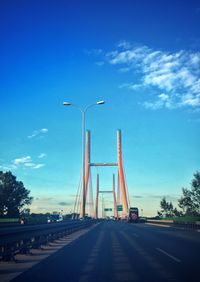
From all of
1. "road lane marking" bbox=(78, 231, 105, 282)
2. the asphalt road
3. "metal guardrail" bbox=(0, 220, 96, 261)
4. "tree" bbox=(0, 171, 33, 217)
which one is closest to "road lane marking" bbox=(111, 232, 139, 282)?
the asphalt road

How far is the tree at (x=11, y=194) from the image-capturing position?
3984 inches

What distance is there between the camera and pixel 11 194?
10656 centimetres

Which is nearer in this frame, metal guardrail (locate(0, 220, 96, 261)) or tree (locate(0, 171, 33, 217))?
metal guardrail (locate(0, 220, 96, 261))

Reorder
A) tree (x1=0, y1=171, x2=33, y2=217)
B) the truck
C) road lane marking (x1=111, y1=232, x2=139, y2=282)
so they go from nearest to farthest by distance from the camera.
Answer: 1. road lane marking (x1=111, y1=232, x2=139, y2=282)
2. the truck
3. tree (x1=0, y1=171, x2=33, y2=217)

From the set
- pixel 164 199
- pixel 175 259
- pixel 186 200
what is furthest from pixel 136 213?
pixel 164 199

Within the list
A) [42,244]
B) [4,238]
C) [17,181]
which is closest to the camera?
[4,238]

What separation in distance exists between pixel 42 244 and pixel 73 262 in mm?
5814

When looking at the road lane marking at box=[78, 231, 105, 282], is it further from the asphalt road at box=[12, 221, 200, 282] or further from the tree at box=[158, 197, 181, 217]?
the tree at box=[158, 197, 181, 217]

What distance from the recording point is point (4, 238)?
962cm

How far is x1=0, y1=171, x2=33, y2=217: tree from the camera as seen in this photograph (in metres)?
101

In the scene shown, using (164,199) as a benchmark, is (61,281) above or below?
below

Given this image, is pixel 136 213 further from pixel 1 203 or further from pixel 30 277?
pixel 30 277

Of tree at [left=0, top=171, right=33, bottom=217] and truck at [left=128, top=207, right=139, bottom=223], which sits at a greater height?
tree at [left=0, top=171, right=33, bottom=217]


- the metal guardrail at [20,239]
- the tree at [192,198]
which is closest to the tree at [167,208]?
the tree at [192,198]
